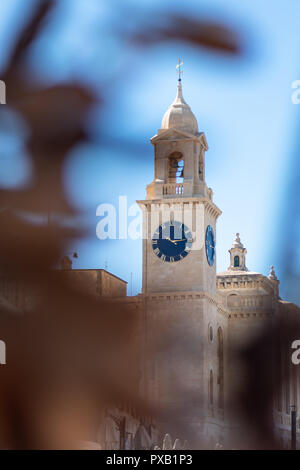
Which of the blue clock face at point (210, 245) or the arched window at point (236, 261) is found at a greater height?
the arched window at point (236, 261)

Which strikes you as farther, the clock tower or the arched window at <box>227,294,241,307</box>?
the arched window at <box>227,294,241,307</box>

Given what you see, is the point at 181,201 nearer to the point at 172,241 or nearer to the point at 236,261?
the point at 172,241

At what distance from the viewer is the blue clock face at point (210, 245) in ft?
81.6

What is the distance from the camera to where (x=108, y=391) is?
4.68 metres

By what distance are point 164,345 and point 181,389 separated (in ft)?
10.7

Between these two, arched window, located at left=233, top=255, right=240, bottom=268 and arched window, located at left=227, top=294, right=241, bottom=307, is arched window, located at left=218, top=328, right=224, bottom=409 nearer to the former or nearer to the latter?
arched window, located at left=227, top=294, right=241, bottom=307

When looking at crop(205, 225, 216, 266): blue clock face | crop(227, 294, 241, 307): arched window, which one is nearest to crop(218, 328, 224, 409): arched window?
crop(227, 294, 241, 307): arched window

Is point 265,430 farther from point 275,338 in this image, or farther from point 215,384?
point 215,384

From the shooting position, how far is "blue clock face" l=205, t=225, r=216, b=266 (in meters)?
24.9

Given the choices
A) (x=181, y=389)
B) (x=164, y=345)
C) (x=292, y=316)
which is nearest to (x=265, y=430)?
(x=292, y=316)

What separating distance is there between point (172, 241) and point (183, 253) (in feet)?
2.12

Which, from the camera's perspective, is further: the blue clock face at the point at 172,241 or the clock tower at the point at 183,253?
the blue clock face at the point at 172,241

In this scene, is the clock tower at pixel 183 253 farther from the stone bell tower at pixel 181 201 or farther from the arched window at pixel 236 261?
the arched window at pixel 236 261

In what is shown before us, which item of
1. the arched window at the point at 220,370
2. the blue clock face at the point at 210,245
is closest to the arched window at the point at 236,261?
the blue clock face at the point at 210,245
